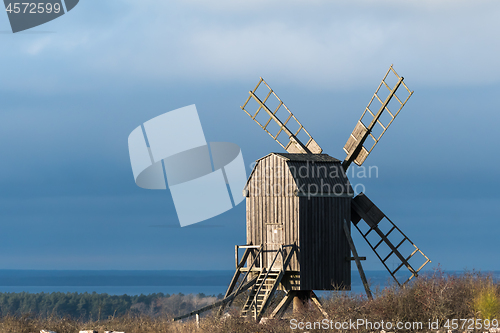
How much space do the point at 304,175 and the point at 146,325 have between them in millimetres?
7875

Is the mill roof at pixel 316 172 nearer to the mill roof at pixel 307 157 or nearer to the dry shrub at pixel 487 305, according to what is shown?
the mill roof at pixel 307 157

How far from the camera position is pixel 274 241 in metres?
24.6

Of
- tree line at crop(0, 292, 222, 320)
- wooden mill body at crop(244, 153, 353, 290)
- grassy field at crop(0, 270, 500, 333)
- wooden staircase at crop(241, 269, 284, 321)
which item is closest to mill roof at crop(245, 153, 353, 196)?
wooden mill body at crop(244, 153, 353, 290)

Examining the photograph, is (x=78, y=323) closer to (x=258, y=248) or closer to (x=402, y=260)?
(x=258, y=248)

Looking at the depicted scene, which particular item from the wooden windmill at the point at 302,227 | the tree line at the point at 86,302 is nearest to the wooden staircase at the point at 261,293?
the wooden windmill at the point at 302,227

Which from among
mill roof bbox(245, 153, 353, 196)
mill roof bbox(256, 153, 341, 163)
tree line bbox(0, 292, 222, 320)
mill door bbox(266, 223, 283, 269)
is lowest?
tree line bbox(0, 292, 222, 320)

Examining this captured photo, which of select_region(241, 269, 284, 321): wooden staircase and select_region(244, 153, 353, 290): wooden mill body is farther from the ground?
select_region(244, 153, 353, 290): wooden mill body

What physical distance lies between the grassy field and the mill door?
298cm

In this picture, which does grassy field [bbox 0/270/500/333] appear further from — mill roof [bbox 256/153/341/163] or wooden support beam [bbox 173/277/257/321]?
mill roof [bbox 256/153/341/163]

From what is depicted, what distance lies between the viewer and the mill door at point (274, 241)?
24.4 m

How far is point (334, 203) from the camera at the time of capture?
2489 centimetres

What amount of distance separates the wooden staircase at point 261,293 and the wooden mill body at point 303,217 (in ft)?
1.30

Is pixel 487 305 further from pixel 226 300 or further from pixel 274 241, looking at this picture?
pixel 226 300

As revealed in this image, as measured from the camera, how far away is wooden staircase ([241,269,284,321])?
23.4 m
